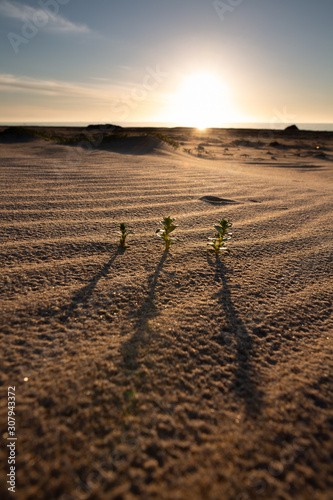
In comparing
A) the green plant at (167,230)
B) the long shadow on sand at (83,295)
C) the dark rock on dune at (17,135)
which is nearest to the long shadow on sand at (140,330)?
the long shadow on sand at (83,295)

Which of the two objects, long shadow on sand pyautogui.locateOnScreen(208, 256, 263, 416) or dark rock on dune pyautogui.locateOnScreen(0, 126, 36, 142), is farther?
dark rock on dune pyautogui.locateOnScreen(0, 126, 36, 142)

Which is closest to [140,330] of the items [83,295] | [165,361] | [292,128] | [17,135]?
[165,361]

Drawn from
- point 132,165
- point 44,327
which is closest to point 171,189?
point 132,165

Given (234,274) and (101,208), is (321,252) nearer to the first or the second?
(234,274)

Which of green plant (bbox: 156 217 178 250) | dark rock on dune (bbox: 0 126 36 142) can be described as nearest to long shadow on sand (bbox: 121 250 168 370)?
green plant (bbox: 156 217 178 250)

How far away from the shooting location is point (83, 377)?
3.30 ft

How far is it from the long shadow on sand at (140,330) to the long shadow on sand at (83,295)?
317mm

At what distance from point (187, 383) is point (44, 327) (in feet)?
2.40

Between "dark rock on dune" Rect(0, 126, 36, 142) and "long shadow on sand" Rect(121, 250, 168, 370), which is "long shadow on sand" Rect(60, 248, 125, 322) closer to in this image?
"long shadow on sand" Rect(121, 250, 168, 370)

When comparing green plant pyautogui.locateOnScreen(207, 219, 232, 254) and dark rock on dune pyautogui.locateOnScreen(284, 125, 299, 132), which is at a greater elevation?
dark rock on dune pyautogui.locateOnScreen(284, 125, 299, 132)

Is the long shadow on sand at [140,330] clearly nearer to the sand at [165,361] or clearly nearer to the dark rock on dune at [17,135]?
the sand at [165,361]

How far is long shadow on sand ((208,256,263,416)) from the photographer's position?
982mm

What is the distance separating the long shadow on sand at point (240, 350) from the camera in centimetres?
98

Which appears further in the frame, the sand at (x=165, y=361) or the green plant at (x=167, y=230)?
the green plant at (x=167, y=230)
